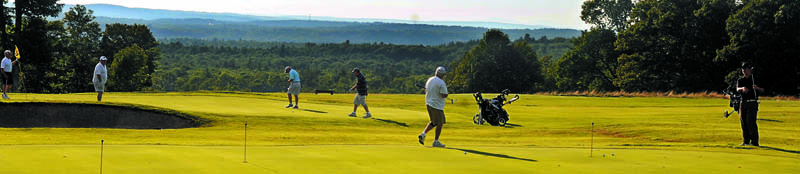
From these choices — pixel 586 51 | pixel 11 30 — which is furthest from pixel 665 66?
pixel 11 30

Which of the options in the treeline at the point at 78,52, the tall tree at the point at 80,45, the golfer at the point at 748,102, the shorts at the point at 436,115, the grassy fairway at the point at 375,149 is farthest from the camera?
the tall tree at the point at 80,45

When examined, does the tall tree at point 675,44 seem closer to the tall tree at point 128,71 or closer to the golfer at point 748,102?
the tall tree at point 128,71

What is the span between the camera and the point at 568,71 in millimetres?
93000

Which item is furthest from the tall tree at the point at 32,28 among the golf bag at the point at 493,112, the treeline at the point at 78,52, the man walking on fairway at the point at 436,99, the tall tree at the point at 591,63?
the tall tree at the point at 591,63

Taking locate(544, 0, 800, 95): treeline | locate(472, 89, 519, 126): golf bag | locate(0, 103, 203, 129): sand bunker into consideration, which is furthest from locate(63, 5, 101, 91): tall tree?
locate(472, 89, 519, 126): golf bag

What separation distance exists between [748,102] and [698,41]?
54038 millimetres

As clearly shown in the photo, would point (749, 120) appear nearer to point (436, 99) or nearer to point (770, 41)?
point (436, 99)

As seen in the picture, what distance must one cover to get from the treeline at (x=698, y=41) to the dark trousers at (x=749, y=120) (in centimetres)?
3801

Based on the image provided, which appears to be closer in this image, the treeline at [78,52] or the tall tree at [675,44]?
the treeline at [78,52]

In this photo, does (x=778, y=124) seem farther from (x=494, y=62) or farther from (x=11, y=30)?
(x=494, y=62)

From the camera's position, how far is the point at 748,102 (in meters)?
17.0

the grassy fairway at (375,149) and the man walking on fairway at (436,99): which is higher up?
the man walking on fairway at (436,99)

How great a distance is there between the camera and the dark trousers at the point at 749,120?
17.1 m

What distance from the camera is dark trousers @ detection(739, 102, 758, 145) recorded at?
17.1 metres
